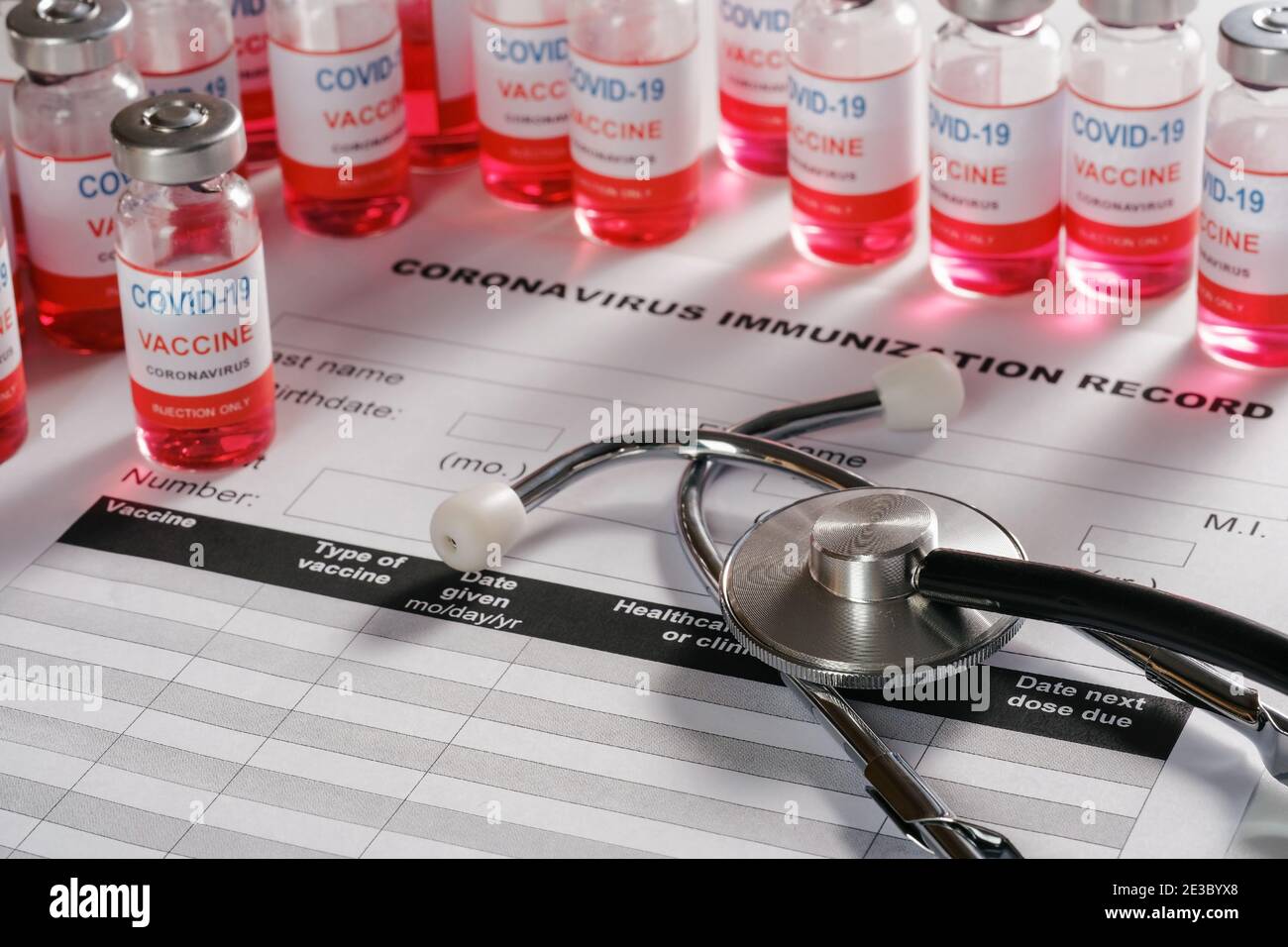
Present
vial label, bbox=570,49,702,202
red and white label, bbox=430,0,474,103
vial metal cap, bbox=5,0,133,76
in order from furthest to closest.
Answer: red and white label, bbox=430,0,474,103
vial label, bbox=570,49,702,202
vial metal cap, bbox=5,0,133,76

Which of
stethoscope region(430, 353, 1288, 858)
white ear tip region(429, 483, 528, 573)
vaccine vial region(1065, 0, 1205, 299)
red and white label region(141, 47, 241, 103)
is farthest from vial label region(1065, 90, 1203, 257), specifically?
red and white label region(141, 47, 241, 103)

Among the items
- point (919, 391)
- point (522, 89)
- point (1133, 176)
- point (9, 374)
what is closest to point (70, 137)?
point (9, 374)

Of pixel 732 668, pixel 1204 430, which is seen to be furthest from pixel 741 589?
pixel 1204 430

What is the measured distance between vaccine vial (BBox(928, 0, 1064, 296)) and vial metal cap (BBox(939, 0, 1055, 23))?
0.01 m

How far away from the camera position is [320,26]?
111cm

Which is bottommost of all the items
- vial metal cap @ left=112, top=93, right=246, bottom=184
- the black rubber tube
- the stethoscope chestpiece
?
the stethoscope chestpiece

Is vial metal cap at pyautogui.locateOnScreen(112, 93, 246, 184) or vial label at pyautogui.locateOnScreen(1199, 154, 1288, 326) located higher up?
vial metal cap at pyautogui.locateOnScreen(112, 93, 246, 184)

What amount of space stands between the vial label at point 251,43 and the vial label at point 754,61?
31cm

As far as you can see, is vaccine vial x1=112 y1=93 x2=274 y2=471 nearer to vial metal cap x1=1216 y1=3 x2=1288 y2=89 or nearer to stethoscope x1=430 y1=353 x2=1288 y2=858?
stethoscope x1=430 y1=353 x2=1288 y2=858

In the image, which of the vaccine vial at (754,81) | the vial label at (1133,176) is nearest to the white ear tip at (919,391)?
the vial label at (1133,176)

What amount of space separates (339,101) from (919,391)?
407 mm

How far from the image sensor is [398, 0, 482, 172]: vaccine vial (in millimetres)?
1196

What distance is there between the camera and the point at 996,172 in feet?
3.38
